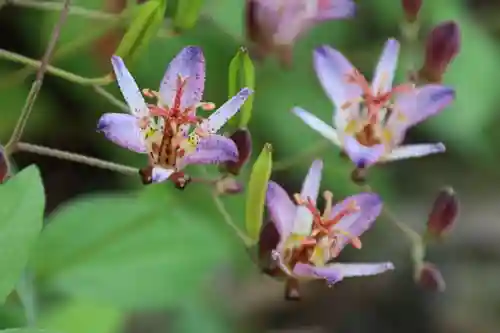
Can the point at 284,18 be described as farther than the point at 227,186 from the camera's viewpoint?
Yes

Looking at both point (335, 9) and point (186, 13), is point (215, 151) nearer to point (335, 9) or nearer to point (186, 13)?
point (186, 13)

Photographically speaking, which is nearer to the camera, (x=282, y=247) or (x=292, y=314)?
(x=282, y=247)

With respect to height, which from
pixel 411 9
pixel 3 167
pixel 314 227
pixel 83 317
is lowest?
pixel 83 317

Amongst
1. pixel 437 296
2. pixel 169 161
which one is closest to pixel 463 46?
pixel 437 296

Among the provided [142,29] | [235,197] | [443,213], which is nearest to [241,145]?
[142,29]

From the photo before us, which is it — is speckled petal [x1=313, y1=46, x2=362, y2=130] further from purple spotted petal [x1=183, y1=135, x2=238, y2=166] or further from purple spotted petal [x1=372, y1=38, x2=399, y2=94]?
purple spotted petal [x1=183, y1=135, x2=238, y2=166]

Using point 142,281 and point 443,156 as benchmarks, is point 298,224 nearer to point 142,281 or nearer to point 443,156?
point 142,281

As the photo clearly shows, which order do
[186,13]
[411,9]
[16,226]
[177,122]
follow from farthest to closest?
[411,9], [186,13], [177,122], [16,226]
